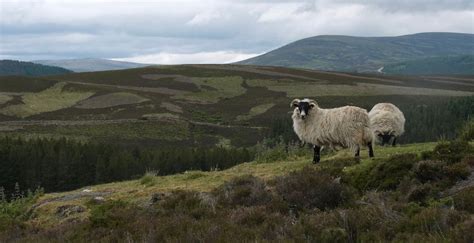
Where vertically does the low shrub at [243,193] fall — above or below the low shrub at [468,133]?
below

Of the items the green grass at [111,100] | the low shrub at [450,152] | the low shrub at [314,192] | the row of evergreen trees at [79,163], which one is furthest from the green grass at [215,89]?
the low shrub at [314,192]

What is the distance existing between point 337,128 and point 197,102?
371 feet

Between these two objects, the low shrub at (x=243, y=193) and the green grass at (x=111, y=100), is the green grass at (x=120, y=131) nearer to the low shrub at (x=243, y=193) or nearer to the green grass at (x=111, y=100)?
the green grass at (x=111, y=100)

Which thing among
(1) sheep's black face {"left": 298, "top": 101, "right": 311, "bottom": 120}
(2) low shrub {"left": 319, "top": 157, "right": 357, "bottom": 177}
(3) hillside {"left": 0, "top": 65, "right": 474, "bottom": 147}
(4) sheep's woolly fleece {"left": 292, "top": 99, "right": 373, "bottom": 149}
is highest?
(1) sheep's black face {"left": 298, "top": 101, "right": 311, "bottom": 120}

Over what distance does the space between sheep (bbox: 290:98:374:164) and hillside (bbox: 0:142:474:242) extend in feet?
6.63

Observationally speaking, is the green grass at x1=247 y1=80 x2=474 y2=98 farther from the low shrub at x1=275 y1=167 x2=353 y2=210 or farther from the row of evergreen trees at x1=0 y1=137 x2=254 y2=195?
the low shrub at x1=275 y1=167 x2=353 y2=210

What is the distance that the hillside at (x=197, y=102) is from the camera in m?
92.8

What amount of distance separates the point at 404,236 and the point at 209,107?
12025 cm

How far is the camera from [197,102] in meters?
130

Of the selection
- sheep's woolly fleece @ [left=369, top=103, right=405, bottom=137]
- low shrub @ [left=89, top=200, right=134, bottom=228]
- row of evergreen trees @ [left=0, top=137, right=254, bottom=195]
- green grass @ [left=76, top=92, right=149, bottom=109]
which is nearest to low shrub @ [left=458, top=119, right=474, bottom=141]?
→ sheep's woolly fleece @ [left=369, top=103, right=405, bottom=137]

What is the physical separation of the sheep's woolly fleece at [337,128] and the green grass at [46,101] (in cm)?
9865

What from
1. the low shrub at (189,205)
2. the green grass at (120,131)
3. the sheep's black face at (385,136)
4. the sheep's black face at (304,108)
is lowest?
the green grass at (120,131)

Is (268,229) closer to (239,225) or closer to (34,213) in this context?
(239,225)

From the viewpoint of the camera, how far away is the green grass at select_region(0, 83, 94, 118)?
10911 centimetres
